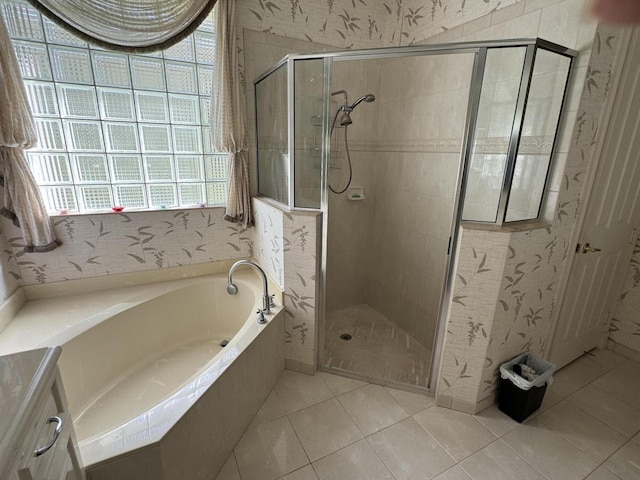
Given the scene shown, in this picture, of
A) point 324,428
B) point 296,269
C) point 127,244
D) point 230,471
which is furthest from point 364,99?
point 230,471

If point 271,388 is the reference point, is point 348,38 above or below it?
above

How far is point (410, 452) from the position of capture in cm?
146

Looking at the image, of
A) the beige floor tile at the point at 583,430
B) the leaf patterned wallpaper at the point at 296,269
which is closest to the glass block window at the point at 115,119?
the leaf patterned wallpaper at the point at 296,269

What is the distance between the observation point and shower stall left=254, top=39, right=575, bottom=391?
4.60ft

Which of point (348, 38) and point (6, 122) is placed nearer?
point (6, 122)

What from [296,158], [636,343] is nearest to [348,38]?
[296,158]

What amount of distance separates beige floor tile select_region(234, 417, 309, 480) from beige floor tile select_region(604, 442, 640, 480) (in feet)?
4.64

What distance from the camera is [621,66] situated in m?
1.45

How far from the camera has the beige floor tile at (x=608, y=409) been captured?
162cm

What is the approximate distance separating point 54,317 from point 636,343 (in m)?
3.68

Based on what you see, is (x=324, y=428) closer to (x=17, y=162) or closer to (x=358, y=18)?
(x=17, y=162)

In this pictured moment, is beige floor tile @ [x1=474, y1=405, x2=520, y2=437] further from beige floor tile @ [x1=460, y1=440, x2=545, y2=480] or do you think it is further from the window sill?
the window sill

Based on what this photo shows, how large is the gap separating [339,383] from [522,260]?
124cm

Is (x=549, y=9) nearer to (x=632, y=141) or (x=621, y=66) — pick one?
(x=621, y=66)
